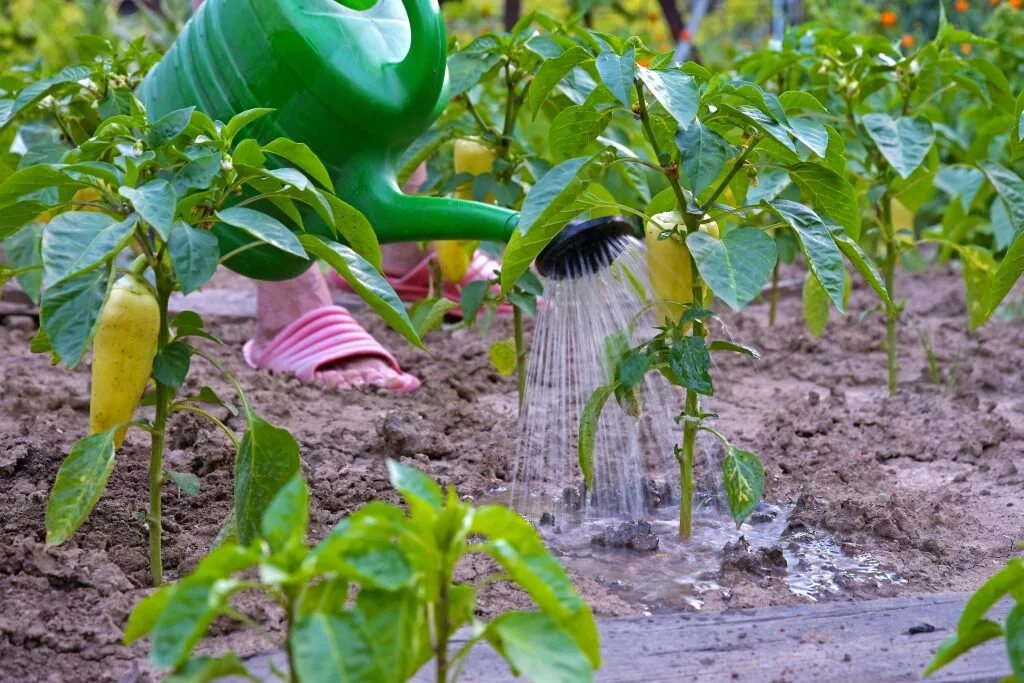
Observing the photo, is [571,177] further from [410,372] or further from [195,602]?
[410,372]

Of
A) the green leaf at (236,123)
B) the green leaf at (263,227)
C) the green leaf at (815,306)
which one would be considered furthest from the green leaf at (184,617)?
the green leaf at (815,306)

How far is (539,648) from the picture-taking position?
1048 millimetres

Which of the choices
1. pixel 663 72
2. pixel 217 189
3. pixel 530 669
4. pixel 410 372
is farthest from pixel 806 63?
pixel 530 669

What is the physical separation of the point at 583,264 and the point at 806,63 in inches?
51.7

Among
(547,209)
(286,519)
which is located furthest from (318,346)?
(286,519)

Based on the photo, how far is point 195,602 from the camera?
38.9 inches

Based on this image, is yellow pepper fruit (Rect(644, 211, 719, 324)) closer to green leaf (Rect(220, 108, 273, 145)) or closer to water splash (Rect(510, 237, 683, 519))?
water splash (Rect(510, 237, 683, 519))

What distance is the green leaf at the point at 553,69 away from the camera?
66.6 inches

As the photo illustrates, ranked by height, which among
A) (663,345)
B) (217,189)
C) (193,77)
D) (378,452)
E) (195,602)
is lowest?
(378,452)

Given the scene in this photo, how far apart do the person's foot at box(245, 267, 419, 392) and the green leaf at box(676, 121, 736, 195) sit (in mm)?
1298

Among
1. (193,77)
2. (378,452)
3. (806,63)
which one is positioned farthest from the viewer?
(806,63)

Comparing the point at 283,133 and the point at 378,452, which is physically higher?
the point at 283,133

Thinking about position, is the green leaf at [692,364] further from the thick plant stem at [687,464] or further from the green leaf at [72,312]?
the green leaf at [72,312]

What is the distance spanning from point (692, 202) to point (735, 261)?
201 mm
